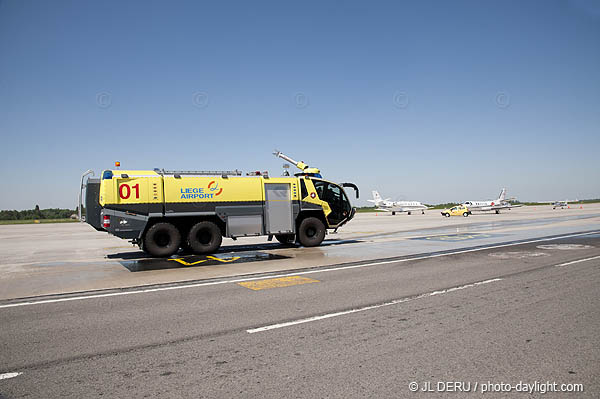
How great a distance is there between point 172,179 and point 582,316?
1202cm

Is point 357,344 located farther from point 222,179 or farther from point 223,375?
point 222,179

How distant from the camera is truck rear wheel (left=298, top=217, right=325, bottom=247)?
16641mm

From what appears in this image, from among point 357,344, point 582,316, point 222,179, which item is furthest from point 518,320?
point 222,179

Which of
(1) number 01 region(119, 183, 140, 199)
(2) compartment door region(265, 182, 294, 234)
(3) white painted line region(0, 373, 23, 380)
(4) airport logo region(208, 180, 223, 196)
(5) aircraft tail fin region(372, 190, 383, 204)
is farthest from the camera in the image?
(5) aircraft tail fin region(372, 190, 383, 204)

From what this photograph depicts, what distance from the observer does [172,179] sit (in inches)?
559

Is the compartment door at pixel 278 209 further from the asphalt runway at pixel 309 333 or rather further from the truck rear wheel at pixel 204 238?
the asphalt runway at pixel 309 333

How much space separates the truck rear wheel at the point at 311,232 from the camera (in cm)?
1664

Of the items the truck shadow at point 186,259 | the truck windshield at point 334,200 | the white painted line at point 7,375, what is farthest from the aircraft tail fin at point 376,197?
the white painted line at point 7,375

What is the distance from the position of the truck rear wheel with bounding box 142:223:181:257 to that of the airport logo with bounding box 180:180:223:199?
1173 mm

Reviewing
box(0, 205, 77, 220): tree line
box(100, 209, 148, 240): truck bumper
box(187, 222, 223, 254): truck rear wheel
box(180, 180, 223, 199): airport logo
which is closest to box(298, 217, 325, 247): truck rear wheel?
box(187, 222, 223, 254): truck rear wheel

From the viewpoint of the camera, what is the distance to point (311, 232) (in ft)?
56.0

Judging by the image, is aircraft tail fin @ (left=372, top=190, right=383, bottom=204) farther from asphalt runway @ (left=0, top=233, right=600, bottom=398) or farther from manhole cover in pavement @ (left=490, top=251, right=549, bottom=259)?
asphalt runway @ (left=0, top=233, right=600, bottom=398)

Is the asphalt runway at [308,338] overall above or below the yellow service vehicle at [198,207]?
below

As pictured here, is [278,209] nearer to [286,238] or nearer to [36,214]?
[286,238]
